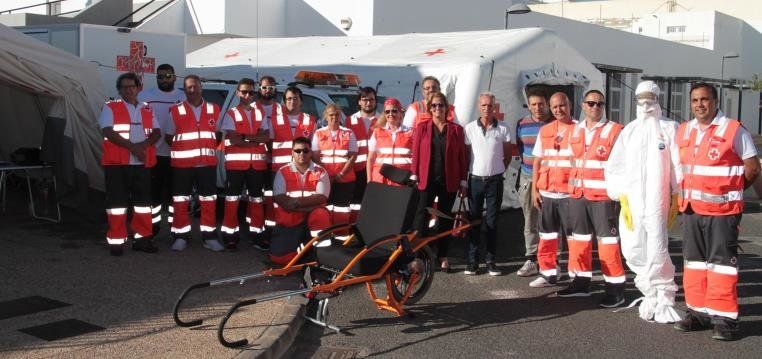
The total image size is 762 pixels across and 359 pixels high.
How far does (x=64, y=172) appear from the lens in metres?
9.73

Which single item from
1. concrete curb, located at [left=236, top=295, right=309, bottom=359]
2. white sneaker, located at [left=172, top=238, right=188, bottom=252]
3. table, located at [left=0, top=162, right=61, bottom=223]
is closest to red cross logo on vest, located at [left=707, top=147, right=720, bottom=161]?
concrete curb, located at [left=236, top=295, right=309, bottom=359]

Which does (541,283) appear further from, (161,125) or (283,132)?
(161,125)

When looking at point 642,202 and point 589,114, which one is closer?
point 642,202

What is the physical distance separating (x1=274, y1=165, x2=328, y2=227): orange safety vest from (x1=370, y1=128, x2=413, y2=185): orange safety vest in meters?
0.70

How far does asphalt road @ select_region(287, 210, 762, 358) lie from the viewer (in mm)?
5863

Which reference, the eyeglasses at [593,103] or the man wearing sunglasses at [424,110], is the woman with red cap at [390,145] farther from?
the eyeglasses at [593,103]

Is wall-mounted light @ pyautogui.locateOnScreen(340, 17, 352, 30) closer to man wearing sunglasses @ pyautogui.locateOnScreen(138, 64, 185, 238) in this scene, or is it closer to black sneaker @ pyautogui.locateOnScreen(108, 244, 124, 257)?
man wearing sunglasses @ pyautogui.locateOnScreen(138, 64, 185, 238)

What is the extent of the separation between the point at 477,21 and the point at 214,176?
1661 centimetres

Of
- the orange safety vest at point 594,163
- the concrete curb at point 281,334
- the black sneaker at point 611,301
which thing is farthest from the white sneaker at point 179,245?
the black sneaker at point 611,301

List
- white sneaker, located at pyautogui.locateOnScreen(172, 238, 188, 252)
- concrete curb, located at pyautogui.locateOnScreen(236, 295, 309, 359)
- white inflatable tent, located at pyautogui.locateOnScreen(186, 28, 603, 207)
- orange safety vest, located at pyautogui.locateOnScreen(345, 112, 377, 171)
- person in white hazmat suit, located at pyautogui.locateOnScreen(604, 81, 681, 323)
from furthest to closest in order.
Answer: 1. white inflatable tent, located at pyautogui.locateOnScreen(186, 28, 603, 207)
2. orange safety vest, located at pyautogui.locateOnScreen(345, 112, 377, 171)
3. white sneaker, located at pyautogui.locateOnScreen(172, 238, 188, 252)
4. person in white hazmat suit, located at pyautogui.locateOnScreen(604, 81, 681, 323)
5. concrete curb, located at pyautogui.locateOnScreen(236, 295, 309, 359)

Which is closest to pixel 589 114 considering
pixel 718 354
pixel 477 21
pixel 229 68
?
pixel 718 354

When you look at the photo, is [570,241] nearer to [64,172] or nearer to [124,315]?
[124,315]

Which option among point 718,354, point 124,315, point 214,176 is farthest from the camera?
point 214,176

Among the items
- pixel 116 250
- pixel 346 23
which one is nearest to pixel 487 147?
pixel 116 250
